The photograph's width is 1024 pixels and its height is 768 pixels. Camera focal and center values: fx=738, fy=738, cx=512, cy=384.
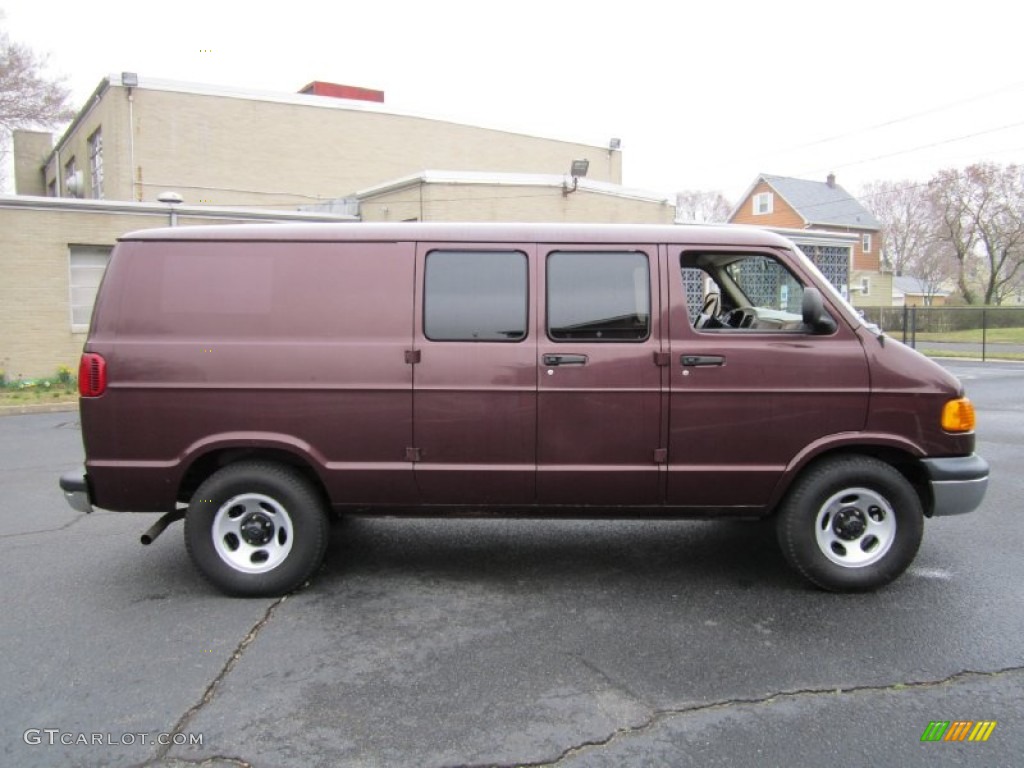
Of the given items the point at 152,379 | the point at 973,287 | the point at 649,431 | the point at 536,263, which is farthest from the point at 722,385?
the point at 973,287

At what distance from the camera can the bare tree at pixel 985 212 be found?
4688cm

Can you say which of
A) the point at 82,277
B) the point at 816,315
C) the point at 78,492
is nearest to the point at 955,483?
the point at 816,315

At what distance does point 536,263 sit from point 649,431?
3.76ft

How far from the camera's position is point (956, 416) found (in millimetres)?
4082

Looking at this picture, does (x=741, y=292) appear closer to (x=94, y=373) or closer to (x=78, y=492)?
(x=94, y=373)

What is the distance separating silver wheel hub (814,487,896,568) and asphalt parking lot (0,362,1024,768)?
26 cm

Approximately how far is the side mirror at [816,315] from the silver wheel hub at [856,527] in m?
0.91

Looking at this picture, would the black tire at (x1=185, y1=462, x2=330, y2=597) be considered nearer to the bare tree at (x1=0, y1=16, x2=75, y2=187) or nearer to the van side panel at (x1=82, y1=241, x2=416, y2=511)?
the van side panel at (x1=82, y1=241, x2=416, y2=511)

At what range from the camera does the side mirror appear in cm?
399

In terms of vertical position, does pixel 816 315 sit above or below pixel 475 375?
above

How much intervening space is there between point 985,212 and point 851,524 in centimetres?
5438

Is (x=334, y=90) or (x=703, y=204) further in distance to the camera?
Answer: (x=703, y=204)

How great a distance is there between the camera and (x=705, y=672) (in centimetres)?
338

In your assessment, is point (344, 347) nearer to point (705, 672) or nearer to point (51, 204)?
point (705, 672)
